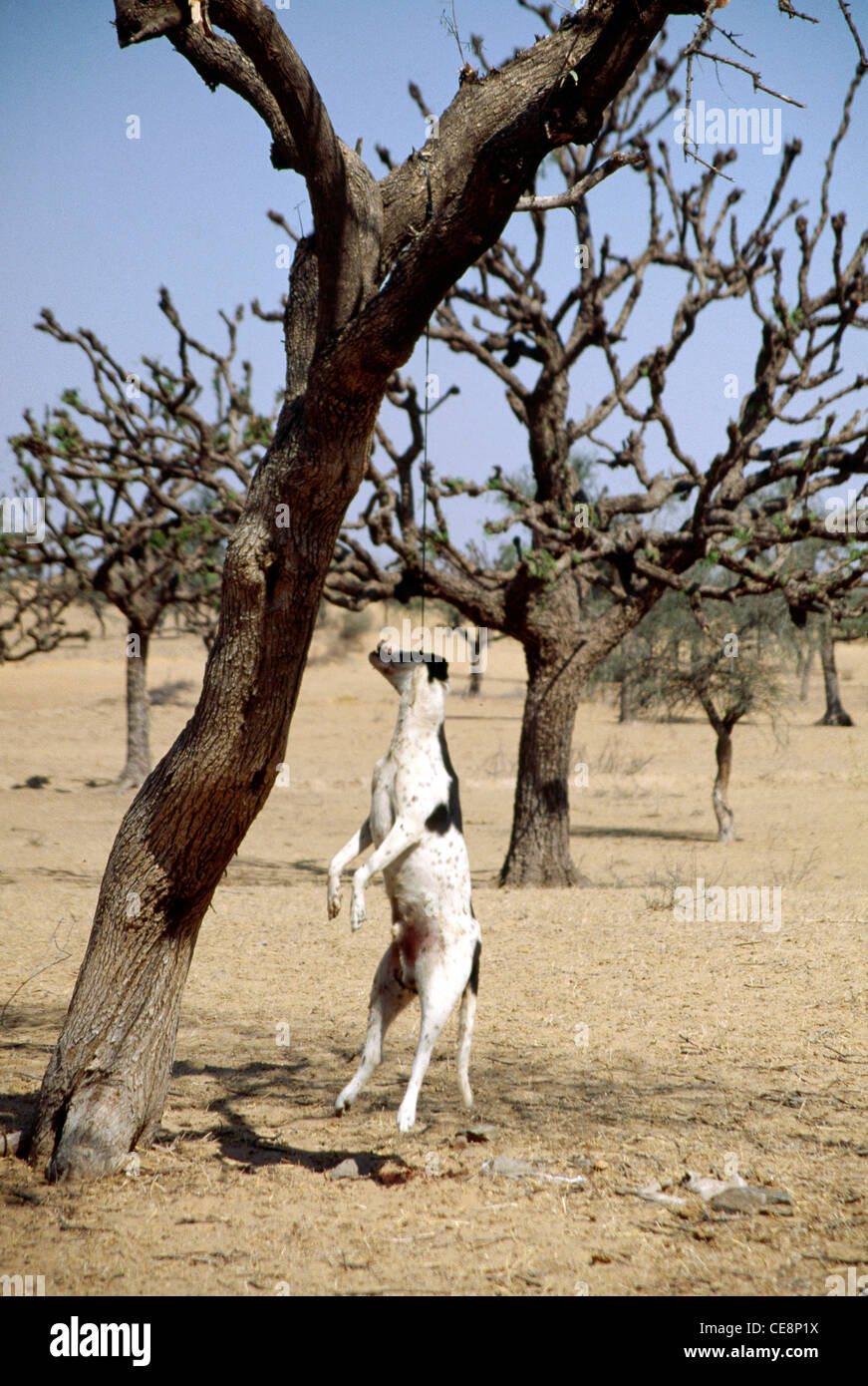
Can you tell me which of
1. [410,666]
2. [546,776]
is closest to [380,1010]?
[410,666]

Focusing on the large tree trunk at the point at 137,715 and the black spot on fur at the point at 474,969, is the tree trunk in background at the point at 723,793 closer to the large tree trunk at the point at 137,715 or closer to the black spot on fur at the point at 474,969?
the large tree trunk at the point at 137,715

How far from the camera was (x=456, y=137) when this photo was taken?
4.29 meters

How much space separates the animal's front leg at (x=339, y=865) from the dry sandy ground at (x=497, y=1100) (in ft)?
3.60

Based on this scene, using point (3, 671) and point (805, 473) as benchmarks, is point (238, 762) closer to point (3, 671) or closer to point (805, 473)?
point (805, 473)

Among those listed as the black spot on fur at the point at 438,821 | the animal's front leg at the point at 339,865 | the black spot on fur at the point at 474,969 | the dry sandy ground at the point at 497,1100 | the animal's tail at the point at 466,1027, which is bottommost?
the dry sandy ground at the point at 497,1100

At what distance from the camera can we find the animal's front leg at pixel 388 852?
440 centimetres

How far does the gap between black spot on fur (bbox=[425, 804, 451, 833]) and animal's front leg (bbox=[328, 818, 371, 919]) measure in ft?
0.88

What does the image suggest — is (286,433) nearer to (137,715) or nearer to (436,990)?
(436,990)

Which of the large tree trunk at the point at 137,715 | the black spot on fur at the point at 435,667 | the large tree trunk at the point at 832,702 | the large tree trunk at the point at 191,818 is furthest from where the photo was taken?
the large tree trunk at the point at 832,702

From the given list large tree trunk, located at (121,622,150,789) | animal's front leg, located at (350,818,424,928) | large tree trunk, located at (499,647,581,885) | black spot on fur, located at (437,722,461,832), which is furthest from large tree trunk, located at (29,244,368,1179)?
large tree trunk, located at (121,622,150,789)

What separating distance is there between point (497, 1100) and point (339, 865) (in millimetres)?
1802

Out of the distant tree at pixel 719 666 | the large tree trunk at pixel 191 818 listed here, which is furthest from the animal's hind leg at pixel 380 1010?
the distant tree at pixel 719 666

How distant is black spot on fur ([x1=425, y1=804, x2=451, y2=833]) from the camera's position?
463 cm

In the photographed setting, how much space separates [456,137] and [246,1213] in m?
4.18
